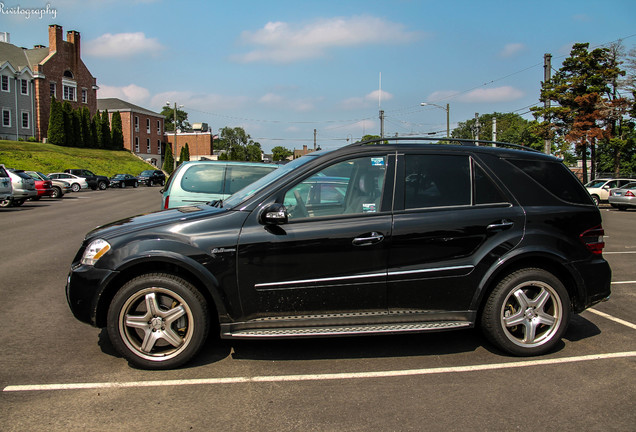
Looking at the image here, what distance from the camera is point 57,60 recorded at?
2339 inches

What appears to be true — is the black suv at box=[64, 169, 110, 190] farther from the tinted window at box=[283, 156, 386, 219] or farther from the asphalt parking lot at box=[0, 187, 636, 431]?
the tinted window at box=[283, 156, 386, 219]

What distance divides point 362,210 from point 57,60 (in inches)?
2634

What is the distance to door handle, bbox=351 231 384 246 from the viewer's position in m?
3.97

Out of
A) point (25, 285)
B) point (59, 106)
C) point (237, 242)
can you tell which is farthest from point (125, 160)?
point (237, 242)

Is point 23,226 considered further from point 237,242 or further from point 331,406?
point 331,406

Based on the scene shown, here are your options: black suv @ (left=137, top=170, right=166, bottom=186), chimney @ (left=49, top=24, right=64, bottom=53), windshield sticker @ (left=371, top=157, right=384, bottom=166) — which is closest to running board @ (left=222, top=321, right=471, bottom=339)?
windshield sticker @ (left=371, top=157, right=384, bottom=166)

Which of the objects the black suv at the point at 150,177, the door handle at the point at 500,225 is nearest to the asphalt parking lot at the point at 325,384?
the door handle at the point at 500,225

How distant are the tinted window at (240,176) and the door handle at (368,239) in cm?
533

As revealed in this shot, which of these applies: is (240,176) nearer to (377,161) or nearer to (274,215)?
(377,161)

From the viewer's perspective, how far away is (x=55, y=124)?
5497cm

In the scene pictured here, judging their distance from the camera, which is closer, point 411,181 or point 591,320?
point 411,181

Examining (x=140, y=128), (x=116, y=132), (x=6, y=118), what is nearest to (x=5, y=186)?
(x=6, y=118)

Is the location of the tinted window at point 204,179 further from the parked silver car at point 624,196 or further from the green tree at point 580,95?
the green tree at point 580,95

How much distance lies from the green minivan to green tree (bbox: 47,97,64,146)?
53.9 m
